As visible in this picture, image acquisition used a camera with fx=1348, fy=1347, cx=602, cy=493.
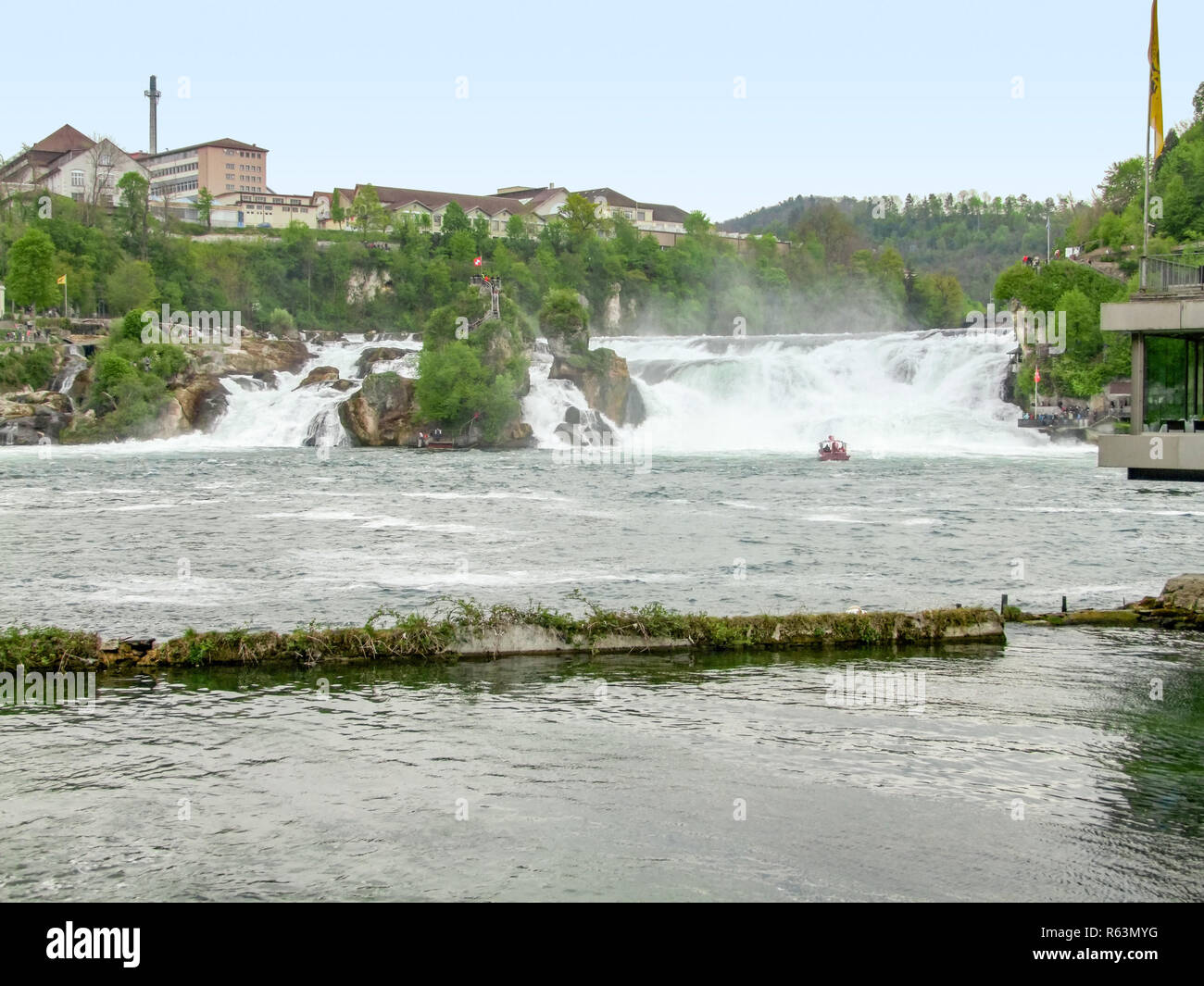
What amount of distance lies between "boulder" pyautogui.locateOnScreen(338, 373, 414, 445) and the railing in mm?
60630

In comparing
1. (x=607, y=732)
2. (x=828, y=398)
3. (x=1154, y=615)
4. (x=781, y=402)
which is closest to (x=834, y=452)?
(x=781, y=402)

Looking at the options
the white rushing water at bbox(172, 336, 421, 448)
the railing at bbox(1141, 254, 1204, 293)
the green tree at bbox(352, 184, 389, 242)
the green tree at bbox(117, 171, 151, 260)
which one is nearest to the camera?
the railing at bbox(1141, 254, 1204, 293)

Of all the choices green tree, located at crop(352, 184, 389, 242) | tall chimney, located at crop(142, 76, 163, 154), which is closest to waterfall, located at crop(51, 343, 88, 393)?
green tree, located at crop(352, 184, 389, 242)

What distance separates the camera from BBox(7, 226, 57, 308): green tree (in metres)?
92.8

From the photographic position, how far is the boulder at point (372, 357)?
8581 centimetres

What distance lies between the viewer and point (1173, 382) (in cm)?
2159

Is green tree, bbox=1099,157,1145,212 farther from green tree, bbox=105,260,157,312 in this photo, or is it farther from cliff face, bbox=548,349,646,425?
green tree, bbox=105,260,157,312

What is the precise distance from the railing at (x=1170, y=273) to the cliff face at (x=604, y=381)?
6252 cm

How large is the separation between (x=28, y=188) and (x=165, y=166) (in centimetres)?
3522

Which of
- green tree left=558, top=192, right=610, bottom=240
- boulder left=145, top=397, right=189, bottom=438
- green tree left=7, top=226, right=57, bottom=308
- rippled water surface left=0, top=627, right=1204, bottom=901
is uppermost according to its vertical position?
green tree left=558, top=192, right=610, bottom=240

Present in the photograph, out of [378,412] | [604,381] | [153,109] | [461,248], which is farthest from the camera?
[153,109]

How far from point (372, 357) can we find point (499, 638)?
218ft

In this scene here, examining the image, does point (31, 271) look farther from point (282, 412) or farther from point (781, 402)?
point (781, 402)
